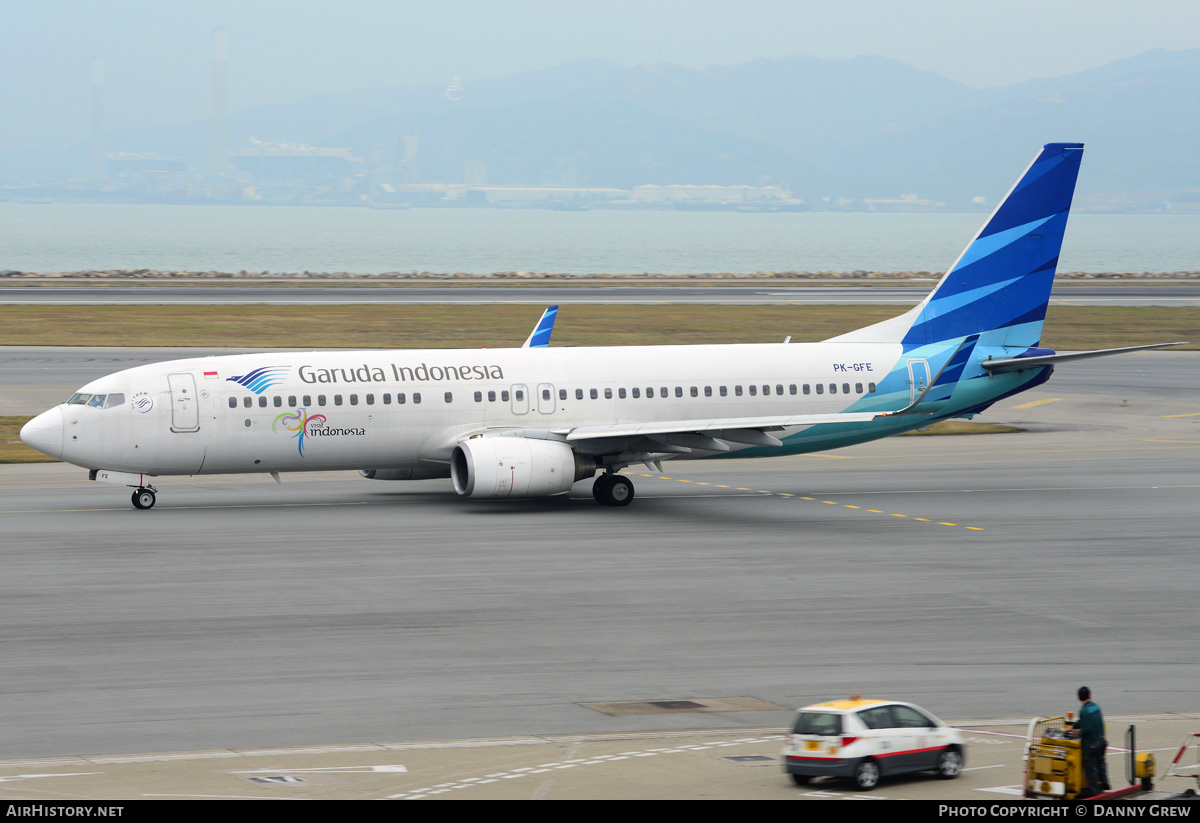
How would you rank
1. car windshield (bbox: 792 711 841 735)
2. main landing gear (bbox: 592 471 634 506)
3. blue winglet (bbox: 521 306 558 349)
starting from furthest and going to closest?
blue winglet (bbox: 521 306 558 349) < main landing gear (bbox: 592 471 634 506) < car windshield (bbox: 792 711 841 735)

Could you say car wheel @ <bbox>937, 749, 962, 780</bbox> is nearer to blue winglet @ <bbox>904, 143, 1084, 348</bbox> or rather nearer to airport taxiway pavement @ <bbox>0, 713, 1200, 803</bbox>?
airport taxiway pavement @ <bbox>0, 713, 1200, 803</bbox>

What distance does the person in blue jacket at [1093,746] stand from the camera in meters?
17.0

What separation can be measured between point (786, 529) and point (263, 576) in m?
13.7

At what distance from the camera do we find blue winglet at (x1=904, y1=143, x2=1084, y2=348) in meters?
45.1

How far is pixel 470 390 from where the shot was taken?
40.7 metres

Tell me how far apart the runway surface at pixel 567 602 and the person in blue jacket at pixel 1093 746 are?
4238 mm

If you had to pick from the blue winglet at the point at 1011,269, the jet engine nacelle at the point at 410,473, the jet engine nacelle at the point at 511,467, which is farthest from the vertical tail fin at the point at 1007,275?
the jet engine nacelle at the point at 410,473

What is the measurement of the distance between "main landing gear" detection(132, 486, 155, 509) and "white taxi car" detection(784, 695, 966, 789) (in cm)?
2609

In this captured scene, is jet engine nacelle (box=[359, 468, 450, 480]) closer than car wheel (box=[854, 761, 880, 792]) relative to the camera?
No

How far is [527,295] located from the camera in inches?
4710

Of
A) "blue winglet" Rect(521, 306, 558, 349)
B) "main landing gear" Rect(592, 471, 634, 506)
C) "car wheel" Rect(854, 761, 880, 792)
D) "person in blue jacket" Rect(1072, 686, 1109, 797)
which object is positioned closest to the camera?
"person in blue jacket" Rect(1072, 686, 1109, 797)

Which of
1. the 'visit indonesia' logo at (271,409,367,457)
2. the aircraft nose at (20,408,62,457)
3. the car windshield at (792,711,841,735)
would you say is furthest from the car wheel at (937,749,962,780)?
the aircraft nose at (20,408,62,457)
